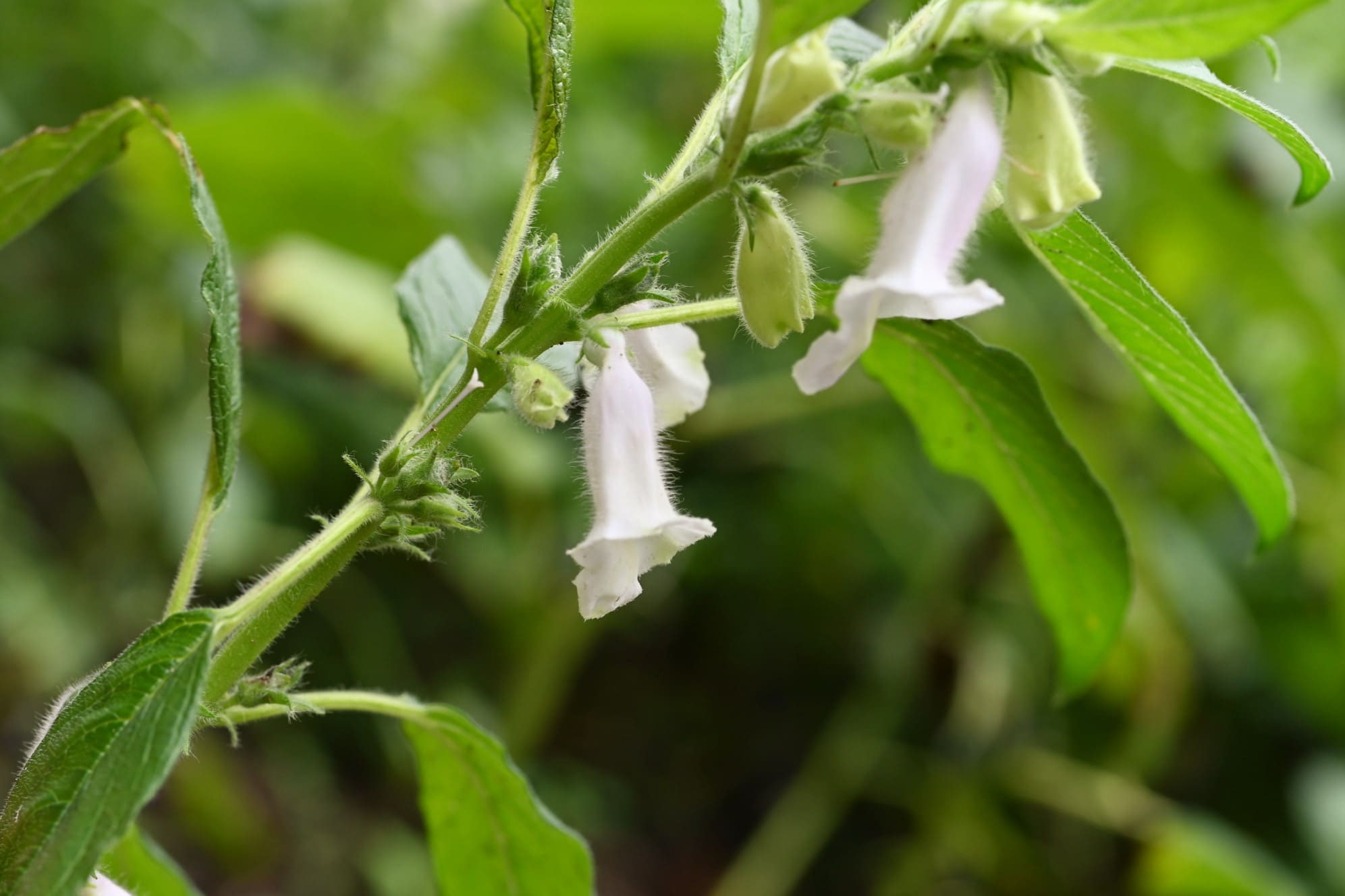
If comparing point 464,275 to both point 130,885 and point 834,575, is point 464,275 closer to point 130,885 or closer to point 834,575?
point 130,885

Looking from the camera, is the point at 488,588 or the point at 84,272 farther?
the point at 84,272

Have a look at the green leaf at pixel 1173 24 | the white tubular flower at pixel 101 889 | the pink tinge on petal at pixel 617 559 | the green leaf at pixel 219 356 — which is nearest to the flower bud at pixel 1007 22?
the green leaf at pixel 1173 24

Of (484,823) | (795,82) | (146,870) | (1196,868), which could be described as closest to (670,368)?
(795,82)

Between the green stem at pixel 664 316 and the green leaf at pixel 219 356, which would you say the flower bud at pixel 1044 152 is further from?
the green leaf at pixel 219 356

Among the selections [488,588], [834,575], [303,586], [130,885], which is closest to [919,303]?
[303,586]

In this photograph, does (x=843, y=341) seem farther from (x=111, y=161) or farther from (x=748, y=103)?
(x=111, y=161)

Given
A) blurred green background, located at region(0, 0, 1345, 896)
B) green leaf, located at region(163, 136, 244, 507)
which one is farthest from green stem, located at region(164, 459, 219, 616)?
blurred green background, located at region(0, 0, 1345, 896)
